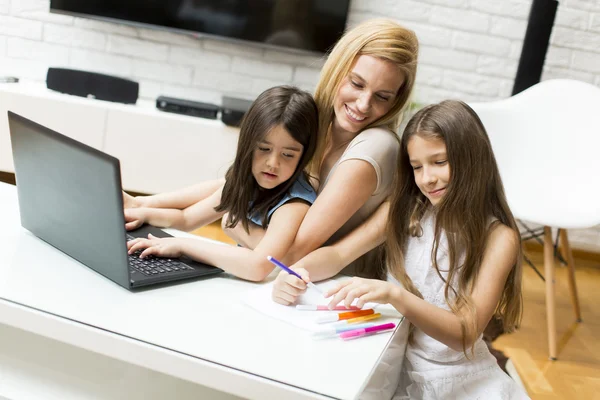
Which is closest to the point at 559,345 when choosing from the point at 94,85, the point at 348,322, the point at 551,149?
the point at 551,149

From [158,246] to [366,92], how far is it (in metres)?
0.48

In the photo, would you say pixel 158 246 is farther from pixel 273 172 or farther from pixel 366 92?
pixel 366 92

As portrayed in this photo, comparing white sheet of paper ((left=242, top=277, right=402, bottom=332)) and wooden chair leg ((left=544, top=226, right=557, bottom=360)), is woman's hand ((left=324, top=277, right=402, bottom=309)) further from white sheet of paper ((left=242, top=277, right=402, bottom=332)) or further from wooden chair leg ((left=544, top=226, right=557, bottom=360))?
wooden chair leg ((left=544, top=226, right=557, bottom=360))

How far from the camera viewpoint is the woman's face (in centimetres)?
120

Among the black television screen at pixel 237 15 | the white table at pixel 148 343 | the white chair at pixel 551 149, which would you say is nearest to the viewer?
the white table at pixel 148 343

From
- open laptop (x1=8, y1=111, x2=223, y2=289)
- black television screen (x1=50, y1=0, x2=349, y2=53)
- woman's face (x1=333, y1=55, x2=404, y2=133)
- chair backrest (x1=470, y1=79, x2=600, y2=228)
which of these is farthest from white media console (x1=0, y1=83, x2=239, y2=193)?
open laptop (x1=8, y1=111, x2=223, y2=289)

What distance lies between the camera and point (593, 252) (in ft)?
10.7

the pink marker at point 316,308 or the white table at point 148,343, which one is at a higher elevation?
the pink marker at point 316,308

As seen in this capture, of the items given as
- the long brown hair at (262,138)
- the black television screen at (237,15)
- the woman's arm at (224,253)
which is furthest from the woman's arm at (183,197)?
the black television screen at (237,15)

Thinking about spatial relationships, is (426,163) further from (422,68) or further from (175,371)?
(422,68)

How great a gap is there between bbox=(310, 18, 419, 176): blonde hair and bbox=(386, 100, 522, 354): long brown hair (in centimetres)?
13

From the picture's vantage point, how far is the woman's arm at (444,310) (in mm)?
896

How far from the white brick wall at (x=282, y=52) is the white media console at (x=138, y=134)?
38cm

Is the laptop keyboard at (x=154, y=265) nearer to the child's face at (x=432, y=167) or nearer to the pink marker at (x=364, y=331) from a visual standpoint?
the pink marker at (x=364, y=331)
